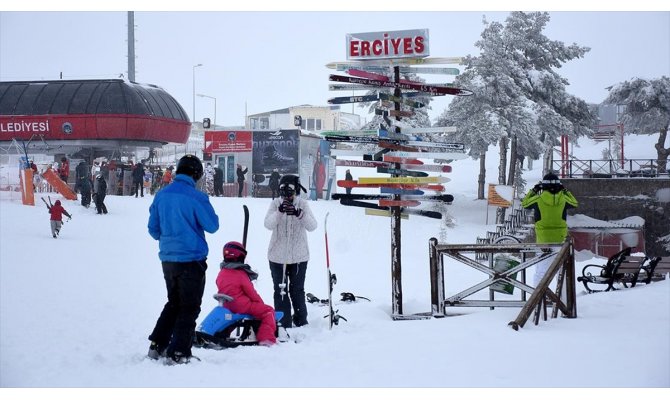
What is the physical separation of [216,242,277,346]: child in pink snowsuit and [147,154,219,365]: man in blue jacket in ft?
2.56

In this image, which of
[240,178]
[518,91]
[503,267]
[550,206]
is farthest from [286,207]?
[518,91]

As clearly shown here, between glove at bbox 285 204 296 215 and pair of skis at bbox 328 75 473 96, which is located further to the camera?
pair of skis at bbox 328 75 473 96

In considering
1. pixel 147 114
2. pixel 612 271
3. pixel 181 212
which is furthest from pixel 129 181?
pixel 181 212

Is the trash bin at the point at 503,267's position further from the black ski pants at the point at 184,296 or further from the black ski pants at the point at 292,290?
the black ski pants at the point at 184,296

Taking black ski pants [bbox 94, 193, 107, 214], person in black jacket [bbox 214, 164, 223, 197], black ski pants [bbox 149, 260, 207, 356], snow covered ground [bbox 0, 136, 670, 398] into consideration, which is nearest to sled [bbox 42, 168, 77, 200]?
black ski pants [bbox 94, 193, 107, 214]

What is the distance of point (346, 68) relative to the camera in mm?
10016

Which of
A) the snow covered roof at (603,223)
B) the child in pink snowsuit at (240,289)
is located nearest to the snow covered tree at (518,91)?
the snow covered roof at (603,223)

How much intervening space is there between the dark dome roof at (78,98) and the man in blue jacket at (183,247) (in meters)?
24.9

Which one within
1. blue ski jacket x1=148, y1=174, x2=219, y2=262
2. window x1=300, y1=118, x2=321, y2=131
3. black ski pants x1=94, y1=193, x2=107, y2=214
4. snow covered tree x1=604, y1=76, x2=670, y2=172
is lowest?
black ski pants x1=94, y1=193, x2=107, y2=214

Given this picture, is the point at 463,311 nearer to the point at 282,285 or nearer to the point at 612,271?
the point at 282,285

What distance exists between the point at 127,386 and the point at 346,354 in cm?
199

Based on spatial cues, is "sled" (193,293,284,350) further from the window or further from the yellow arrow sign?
the window

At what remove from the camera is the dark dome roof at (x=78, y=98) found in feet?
101

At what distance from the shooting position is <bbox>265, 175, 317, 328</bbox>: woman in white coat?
29.3 feet
